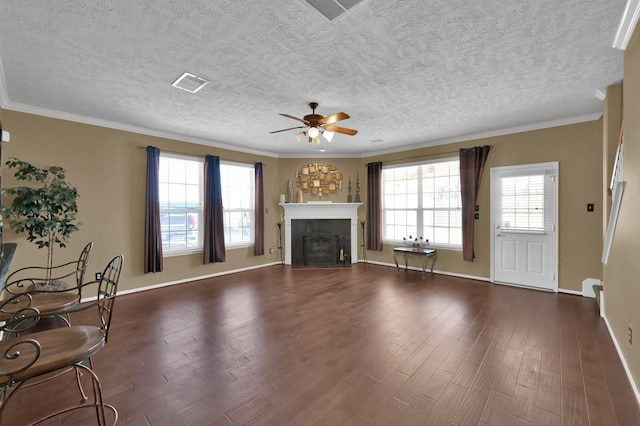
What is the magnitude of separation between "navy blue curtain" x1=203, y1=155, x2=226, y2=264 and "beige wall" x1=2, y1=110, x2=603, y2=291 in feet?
1.75

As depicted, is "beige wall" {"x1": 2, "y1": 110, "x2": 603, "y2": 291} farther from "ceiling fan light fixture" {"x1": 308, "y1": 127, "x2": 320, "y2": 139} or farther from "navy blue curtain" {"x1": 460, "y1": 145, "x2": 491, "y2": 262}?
"ceiling fan light fixture" {"x1": 308, "y1": 127, "x2": 320, "y2": 139}

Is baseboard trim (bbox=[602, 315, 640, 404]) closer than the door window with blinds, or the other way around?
baseboard trim (bbox=[602, 315, 640, 404])

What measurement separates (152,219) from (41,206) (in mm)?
1414

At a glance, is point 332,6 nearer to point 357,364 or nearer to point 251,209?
point 357,364

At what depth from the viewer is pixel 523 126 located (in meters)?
4.68

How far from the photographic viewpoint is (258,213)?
20.5ft

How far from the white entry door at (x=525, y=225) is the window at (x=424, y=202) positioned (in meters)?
0.68

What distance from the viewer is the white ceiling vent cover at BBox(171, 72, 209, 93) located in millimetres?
2918

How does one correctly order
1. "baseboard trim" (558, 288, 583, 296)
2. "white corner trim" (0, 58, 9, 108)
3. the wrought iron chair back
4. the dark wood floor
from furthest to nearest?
"baseboard trim" (558, 288, 583, 296) < the wrought iron chair back < "white corner trim" (0, 58, 9, 108) < the dark wood floor

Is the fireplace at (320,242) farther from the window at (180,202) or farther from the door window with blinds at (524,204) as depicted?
the door window with blinds at (524,204)

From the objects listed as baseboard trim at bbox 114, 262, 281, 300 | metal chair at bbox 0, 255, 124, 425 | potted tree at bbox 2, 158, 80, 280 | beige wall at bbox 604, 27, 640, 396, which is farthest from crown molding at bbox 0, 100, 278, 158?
beige wall at bbox 604, 27, 640, 396

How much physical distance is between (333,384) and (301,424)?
46 centimetres

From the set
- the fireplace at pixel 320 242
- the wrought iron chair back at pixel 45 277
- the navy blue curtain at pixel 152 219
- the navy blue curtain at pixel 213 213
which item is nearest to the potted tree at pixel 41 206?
the wrought iron chair back at pixel 45 277

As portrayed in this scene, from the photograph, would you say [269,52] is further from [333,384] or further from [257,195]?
[257,195]
